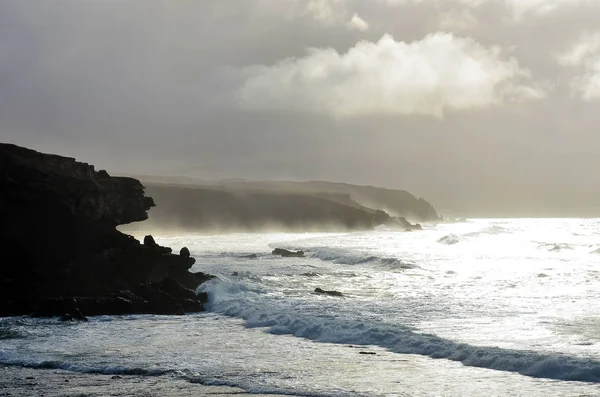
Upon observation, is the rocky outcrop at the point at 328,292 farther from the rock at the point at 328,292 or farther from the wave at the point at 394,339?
the wave at the point at 394,339

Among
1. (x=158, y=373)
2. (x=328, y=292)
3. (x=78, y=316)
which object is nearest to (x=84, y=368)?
(x=158, y=373)

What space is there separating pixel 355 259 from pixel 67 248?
28.2 m

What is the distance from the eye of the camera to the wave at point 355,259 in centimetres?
4708

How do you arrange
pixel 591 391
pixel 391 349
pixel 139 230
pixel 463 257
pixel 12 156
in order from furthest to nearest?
pixel 139 230
pixel 463 257
pixel 12 156
pixel 391 349
pixel 591 391

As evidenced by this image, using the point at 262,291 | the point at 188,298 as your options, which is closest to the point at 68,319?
the point at 188,298

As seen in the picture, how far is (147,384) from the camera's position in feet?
45.8

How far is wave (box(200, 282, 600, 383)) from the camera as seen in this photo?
15.0 m

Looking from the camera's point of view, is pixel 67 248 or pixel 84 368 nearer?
pixel 84 368

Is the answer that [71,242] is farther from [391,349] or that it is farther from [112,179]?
[391,349]

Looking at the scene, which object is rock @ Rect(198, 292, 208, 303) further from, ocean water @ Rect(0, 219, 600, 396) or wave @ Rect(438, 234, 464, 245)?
wave @ Rect(438, 234, 464, 245)

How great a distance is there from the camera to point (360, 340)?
19453 mm

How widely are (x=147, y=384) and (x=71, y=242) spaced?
1617 cm

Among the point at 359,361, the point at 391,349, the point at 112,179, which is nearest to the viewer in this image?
the point at 359,361

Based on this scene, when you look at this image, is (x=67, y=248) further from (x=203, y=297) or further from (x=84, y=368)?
(x=84, y=368)
